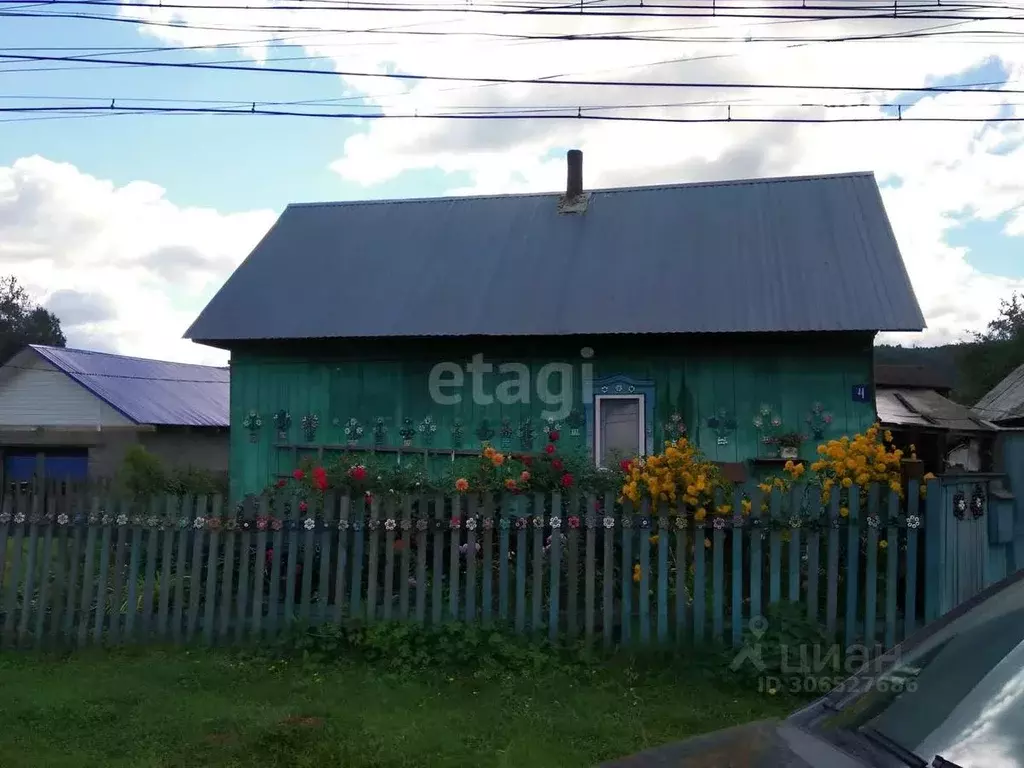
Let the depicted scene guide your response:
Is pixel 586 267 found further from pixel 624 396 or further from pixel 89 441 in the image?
pixel 89 441

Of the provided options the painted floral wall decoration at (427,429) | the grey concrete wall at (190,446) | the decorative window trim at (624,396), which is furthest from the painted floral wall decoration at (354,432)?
the grey concrete wall at (190,446)

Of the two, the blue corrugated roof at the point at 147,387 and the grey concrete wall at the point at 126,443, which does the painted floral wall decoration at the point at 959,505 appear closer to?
the grey concrete wall at the point at 126,443

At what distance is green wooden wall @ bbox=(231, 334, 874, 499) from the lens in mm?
9656

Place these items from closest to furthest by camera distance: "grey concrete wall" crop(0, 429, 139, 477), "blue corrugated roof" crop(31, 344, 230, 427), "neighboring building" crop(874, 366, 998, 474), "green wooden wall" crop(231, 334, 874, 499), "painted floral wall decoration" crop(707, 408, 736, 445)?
"green wooden wall" crop(231, 334, 874, 499) → "painted floral wall decoration" crop(707, 408, 736, 445) → "neighboring building" crop(874, 366, 998, 474) → "grey concrete wall" crop(0, 429, 139, 477) → "blue corrugated roof" crop(31, 344, 230, 427)

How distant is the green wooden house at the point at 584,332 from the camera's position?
968cm

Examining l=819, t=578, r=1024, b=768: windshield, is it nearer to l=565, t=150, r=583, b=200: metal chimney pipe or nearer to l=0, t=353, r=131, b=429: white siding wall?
l=565, t=150, r=583, b=200: metal chimney pipe

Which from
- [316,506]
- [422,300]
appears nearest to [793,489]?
[316,506]

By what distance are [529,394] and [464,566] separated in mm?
4019

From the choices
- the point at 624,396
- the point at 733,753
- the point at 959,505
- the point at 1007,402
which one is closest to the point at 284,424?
the point at 624,396

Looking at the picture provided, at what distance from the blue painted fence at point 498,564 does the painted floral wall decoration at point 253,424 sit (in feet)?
13.2

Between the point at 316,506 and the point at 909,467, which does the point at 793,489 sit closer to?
the point at 909,467

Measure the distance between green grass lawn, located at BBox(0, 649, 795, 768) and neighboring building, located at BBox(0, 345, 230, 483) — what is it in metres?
13.0

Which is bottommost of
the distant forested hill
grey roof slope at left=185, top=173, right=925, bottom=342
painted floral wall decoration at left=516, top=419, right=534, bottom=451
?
painted floral wall decoration at left=516, top=419, right=534, bottom=451

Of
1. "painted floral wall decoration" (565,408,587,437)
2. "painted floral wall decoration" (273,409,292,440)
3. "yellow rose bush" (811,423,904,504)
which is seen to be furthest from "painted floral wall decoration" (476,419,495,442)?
"yellow rose bush" (811,423,904,504)
